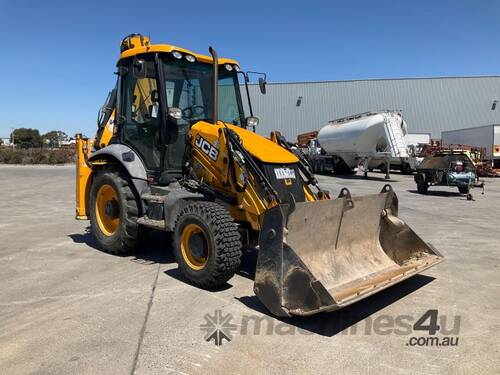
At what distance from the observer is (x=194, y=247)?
552 cm

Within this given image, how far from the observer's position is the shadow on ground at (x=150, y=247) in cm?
698

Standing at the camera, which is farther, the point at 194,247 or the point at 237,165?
the point at 237,165

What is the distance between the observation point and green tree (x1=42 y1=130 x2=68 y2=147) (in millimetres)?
80544

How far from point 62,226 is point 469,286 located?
7.74 m

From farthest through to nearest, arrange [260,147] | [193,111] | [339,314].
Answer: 1. [193,111]
2. [260,147]
3. [339,314]

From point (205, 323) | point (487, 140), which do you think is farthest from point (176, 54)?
point (487, 140)

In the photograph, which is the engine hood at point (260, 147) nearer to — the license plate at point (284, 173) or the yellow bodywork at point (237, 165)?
the yellow bodywork at point (237, 165)

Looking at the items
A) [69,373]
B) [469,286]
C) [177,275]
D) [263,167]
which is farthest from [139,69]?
[469,286]

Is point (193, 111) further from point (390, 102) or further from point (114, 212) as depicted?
point (390, 102)

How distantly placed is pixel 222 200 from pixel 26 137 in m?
93.2

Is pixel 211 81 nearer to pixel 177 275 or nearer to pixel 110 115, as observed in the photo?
pixel 110 115

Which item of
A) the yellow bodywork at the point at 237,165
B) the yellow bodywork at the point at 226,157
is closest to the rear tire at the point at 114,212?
the yellow bodywork at the point at 226,157

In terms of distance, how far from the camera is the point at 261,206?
5.61 metres

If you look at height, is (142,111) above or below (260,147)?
above
